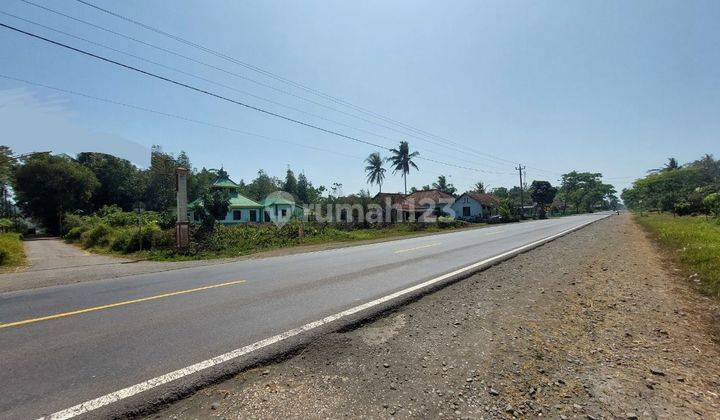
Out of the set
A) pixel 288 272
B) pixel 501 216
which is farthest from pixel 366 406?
pixel 501 216

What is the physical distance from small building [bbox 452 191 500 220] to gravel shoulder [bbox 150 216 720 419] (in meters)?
56.5

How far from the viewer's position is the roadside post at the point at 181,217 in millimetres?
17544

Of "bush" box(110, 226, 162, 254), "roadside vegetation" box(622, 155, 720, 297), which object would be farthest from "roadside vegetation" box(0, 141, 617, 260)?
"roadside vegetation" box(622, 155, 720, 297)

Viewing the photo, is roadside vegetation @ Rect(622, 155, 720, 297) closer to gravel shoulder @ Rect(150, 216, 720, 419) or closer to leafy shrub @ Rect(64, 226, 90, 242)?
gravel shoulder @ Rect(150, 216, 720, 419)

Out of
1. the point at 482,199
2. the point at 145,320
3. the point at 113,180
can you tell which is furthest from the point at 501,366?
the point at 113,180

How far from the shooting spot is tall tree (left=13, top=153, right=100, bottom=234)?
46.6m

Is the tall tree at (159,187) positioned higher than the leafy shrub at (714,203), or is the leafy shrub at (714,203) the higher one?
the tall tree at (159,187)

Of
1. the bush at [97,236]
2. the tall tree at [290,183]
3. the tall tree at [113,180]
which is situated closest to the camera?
the bush at [97,236]

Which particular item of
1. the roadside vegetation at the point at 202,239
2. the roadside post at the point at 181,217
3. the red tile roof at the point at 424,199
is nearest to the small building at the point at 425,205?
the red tile roof at the point at 424,199

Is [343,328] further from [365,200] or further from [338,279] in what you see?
[365,200]

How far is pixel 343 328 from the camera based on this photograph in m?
5.17

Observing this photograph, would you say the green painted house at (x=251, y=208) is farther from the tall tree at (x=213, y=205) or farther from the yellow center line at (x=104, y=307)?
the yellow center line at (x=104, y=307)

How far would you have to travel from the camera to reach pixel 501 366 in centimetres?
389

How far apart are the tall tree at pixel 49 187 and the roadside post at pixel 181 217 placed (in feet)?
134
